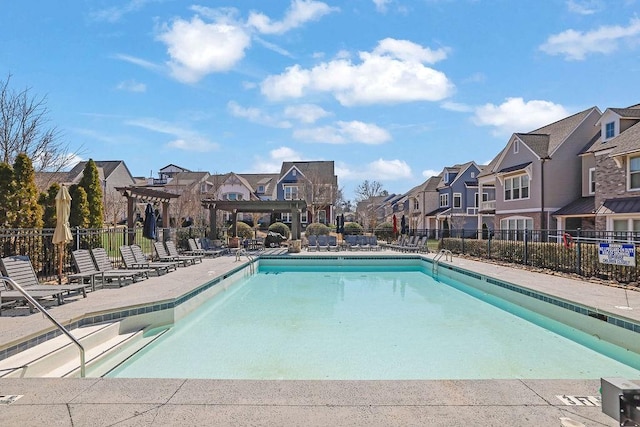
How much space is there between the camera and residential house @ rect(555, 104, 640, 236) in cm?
1680

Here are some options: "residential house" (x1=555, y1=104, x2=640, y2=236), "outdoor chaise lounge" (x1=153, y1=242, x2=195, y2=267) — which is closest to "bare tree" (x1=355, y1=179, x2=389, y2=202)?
"residential house" (x1=555, y1=104, x2=640, y2=236)

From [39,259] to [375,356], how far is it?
9.24m

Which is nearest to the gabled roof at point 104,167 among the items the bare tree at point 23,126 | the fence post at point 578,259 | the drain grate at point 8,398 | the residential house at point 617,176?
the bare tree at point 23,126

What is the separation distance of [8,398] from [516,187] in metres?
26.4

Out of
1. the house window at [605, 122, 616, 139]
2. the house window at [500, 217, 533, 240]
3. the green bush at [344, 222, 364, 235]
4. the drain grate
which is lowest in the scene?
the drain grate

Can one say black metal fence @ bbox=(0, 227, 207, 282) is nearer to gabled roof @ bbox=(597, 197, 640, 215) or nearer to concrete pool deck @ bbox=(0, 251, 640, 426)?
concrete pool deck @ bbox=(0, 251, 640, 426)

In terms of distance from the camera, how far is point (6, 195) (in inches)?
427

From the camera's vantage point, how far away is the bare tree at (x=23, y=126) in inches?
643

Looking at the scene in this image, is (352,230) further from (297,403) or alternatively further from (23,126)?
(297,403)

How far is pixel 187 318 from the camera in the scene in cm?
872

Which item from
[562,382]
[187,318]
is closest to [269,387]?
[562,382]

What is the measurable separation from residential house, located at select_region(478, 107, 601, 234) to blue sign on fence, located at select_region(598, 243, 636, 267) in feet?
43.8

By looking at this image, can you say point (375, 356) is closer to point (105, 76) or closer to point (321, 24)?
point (321, 24)

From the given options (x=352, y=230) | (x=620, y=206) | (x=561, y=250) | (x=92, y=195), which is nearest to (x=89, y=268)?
(x=92, y=195)
